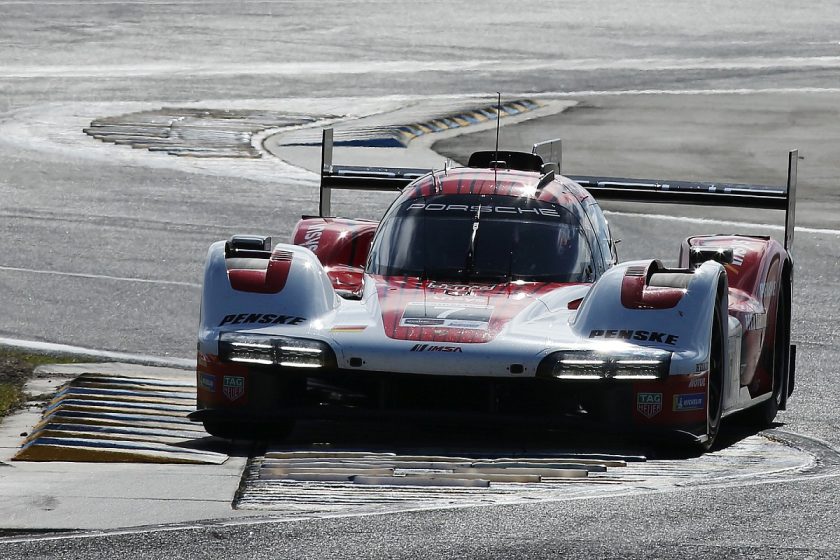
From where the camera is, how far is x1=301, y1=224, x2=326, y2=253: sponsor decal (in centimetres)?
1177

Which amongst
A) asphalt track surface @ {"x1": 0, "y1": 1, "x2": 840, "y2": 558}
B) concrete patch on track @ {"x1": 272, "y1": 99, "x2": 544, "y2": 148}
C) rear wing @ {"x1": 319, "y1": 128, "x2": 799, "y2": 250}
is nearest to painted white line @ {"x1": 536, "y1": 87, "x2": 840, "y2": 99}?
asphalt track surface @ {"x1": 0, "y1": 1, "x2": 840, "y2": 558}

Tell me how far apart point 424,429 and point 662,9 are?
121 ft

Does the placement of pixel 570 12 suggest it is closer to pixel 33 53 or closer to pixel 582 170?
pixel 33 53

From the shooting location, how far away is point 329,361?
8.85 metres

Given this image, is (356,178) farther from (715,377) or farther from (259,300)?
(715,377)

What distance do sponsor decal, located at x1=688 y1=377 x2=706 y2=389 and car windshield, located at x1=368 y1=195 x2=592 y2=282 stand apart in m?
1.60

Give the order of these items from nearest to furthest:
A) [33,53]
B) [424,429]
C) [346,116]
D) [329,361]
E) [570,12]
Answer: [329,361], [424,429], [346,116], [33,53], [570,12]

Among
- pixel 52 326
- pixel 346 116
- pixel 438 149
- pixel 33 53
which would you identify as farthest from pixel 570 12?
pixel 52 326

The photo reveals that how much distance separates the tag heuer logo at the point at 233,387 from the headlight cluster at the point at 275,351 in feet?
0.39

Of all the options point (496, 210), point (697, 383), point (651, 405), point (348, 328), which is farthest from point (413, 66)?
point (651, 405)

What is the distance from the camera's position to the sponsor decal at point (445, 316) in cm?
908

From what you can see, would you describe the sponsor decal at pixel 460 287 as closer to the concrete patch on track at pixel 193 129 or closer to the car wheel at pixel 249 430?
the car wheel at pixel 249 430

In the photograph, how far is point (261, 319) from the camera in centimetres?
925

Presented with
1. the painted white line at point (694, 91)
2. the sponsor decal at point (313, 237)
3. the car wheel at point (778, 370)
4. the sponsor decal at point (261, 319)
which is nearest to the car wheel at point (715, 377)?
the car wheel at point (778, 370)
